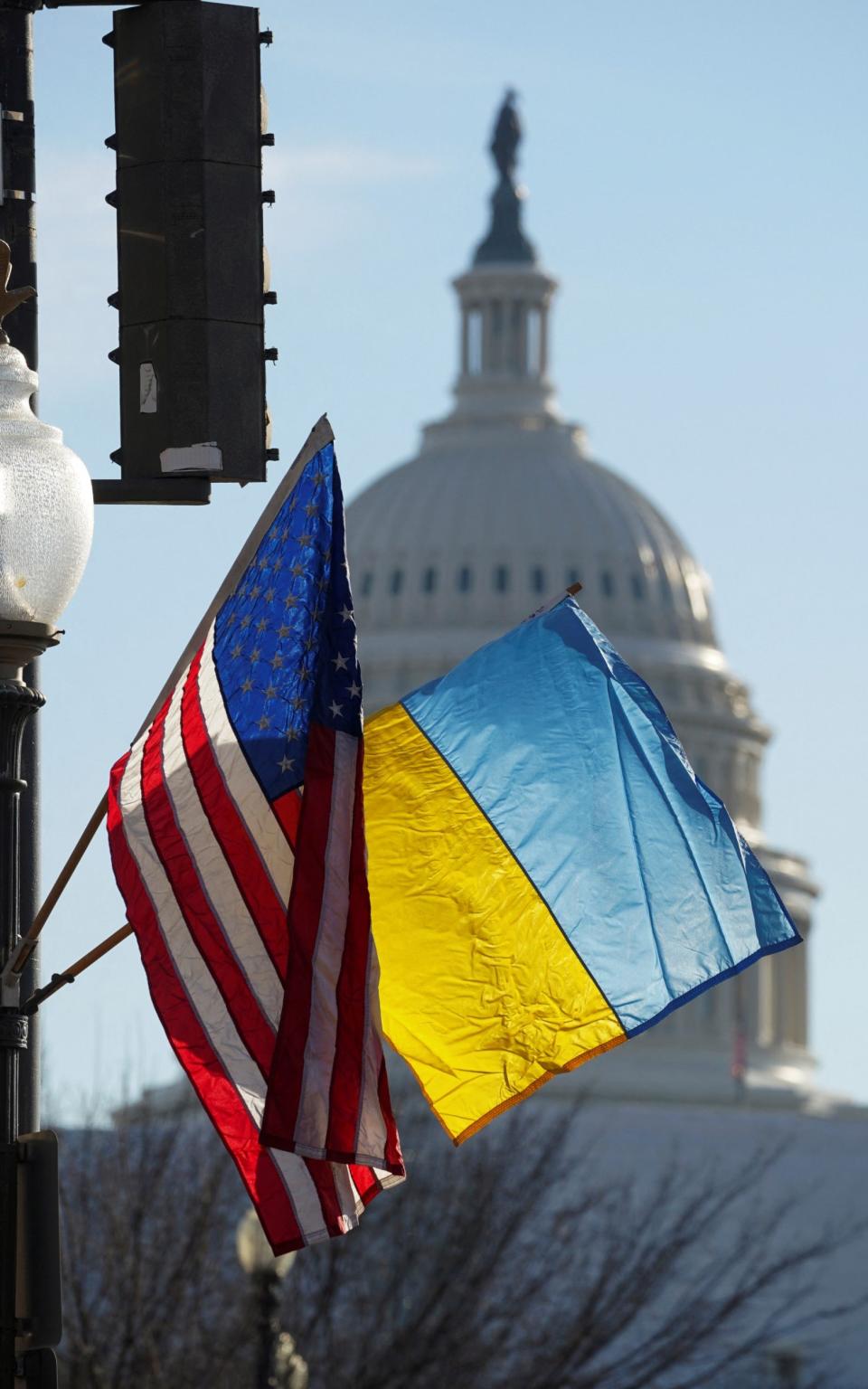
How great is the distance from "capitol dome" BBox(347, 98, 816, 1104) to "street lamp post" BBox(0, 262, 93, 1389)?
128 metres

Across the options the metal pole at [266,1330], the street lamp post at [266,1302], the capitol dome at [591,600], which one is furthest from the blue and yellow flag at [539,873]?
the capitol dome at [591,600]

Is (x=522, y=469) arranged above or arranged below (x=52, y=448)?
above

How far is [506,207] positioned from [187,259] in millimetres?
157688

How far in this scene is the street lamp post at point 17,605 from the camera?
32.6 feet

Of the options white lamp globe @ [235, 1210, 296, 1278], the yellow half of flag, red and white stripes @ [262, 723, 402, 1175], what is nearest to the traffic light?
red and white stripes @ [262, 723, 402, 1175]

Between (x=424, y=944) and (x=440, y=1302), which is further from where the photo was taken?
(x=440, y=1302)

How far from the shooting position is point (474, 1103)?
12469 millimetres

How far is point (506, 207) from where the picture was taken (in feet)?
550

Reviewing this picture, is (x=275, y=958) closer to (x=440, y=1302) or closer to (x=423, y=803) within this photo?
(x=423, y=803)

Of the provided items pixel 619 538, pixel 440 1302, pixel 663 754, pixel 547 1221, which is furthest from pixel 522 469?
pixel 663 754

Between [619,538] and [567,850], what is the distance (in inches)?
5464

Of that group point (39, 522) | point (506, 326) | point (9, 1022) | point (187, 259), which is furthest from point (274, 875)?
point (506, 326)

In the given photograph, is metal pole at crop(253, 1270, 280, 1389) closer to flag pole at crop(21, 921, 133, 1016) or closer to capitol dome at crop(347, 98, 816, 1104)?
flag pole at crop(21, 921, 133, 1016)

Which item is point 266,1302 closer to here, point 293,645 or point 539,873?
point 539,873
